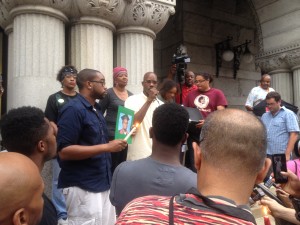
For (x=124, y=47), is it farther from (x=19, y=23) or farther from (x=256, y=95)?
(x=256, y=95)

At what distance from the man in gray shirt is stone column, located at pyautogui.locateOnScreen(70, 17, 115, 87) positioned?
2.64m

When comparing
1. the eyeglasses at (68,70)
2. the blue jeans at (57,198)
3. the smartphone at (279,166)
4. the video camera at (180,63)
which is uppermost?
the video camera at (180,63)

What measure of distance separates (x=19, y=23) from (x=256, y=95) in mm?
4495

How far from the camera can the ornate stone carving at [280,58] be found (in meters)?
7.50

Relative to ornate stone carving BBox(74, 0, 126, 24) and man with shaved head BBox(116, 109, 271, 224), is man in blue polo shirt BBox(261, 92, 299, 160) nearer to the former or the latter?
ornate stone carving BBox(74, 0, 126, 24)

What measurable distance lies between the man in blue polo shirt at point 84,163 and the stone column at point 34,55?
4.86ft

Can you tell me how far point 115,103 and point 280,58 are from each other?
4.76 m

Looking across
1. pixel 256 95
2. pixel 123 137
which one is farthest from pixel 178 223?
pixel 256 95

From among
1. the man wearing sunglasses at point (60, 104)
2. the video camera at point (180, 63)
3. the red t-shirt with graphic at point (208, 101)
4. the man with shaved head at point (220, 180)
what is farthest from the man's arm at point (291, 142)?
the man with shaved head at point (220, 180)

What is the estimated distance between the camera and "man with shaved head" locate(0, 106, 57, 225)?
2.05 meters

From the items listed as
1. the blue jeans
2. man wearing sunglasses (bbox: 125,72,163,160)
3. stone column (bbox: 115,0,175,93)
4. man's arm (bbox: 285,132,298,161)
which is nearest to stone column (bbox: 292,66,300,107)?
man's arm (bbox: 285,132,298,161)

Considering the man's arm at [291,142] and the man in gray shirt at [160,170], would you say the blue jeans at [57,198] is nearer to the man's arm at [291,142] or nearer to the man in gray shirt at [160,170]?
the man in gray shirt at [160,170]

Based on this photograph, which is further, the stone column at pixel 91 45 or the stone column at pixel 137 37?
the stone column at pixel 137 37

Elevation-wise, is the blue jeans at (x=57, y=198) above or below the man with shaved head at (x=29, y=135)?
below
